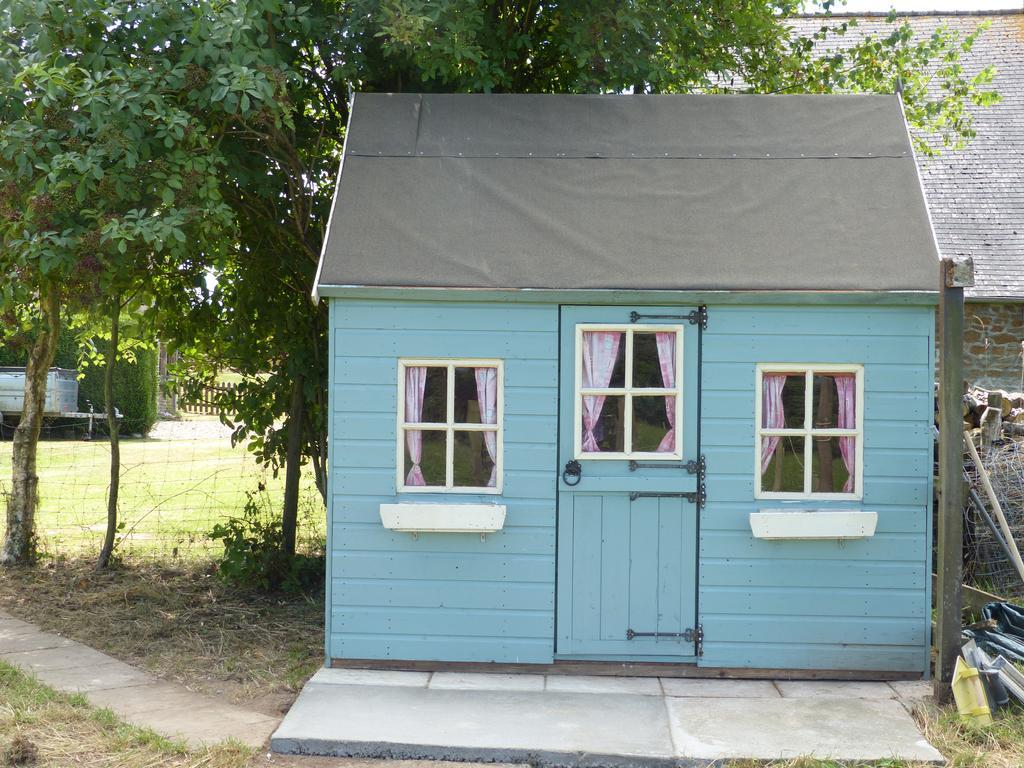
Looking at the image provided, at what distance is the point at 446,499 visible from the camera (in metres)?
5.90

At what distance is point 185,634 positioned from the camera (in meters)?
7.05

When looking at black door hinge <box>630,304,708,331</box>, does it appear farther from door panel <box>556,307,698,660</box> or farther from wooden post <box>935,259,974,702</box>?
wooden post <box>935,259,974,702</box>

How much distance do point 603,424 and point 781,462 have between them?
109cm

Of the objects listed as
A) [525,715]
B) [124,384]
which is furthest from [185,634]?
[124,384]

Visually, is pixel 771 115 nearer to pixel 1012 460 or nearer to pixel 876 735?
pixel 1012 460

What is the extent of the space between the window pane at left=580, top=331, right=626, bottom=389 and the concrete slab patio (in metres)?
1.78

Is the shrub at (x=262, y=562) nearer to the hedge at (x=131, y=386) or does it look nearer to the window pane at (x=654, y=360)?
the window pane at (x=654, y=360)

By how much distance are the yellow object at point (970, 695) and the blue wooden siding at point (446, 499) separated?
2245mm

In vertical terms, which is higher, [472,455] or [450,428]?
[450,428]

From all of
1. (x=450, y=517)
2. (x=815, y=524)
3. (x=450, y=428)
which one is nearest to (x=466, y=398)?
(x=450, y=428)

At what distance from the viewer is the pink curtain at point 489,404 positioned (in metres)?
5.93

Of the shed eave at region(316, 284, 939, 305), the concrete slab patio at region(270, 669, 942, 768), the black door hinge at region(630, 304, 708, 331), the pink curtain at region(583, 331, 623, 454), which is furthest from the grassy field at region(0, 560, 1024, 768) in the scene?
the black door hinge at region(630, 304, 708, 331)

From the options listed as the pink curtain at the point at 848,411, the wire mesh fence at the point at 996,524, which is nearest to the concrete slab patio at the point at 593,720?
the pink curtain at the point at 848,411

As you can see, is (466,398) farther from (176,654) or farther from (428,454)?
(176,654)
